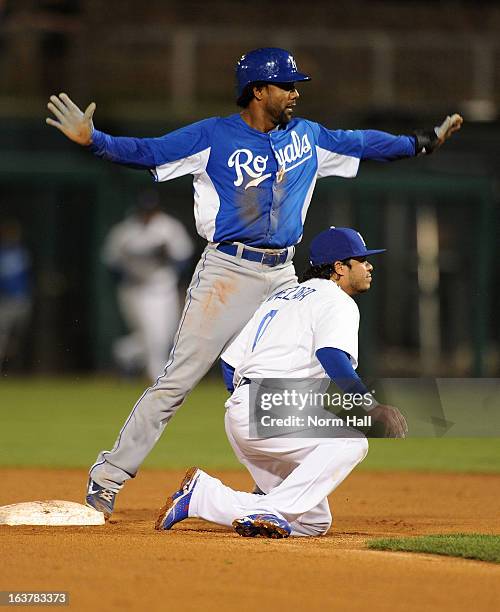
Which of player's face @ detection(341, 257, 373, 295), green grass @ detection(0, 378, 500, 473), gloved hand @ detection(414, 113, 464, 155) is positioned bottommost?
green grass @ detection(0, 378, 500, 473)

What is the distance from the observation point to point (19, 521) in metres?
6.27

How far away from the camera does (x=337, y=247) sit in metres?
6.12

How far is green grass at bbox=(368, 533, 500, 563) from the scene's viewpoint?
542 centimetres

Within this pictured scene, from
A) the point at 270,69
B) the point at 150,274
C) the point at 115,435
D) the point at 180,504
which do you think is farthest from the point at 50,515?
the point at 150,274

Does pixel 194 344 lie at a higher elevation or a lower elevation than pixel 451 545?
higher

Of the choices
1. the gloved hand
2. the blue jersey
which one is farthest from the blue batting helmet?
the gloved hand

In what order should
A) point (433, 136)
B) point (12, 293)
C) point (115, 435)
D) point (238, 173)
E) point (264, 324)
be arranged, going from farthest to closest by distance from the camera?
point (12, 293)
point (115, 435)
point (433, 136)
point (238, 173)
point (264, 324)

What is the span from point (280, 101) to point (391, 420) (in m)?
1.94

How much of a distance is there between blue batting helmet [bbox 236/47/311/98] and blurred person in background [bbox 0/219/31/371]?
36.8ft

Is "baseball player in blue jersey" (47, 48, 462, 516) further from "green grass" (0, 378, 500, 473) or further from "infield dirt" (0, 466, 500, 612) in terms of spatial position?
"green grass" (0, 378, 500, 473)

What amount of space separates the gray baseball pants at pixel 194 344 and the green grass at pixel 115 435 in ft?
9.88

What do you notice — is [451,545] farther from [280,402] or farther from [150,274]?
[150,274]

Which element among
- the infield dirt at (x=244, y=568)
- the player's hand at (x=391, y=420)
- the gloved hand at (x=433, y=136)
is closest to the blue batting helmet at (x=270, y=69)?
the gloved hand at (x=433, y=136)

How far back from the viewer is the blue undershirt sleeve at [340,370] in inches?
217
